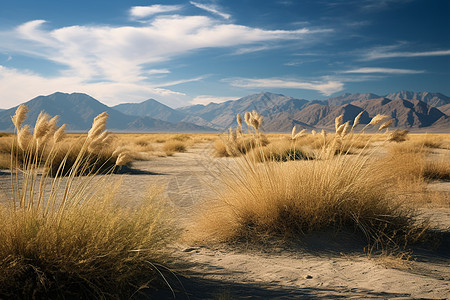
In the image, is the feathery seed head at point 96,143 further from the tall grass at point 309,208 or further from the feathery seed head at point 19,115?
the tall grass at point 309,208

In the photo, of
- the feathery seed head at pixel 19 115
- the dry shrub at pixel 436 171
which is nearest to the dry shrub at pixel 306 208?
the feathery seed head at pixel 19 115

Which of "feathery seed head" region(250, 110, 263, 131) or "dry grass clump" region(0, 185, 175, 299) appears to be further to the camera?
"feathery seed head" region(250, 110, 263, 131)

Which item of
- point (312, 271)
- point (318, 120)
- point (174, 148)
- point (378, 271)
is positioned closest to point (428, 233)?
point (378, 271)

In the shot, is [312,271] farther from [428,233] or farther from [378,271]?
[428,233]

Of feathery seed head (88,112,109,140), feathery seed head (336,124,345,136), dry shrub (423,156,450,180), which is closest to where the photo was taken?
feathery seed head (88,112,109,140)

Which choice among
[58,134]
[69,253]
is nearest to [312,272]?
[69,253]

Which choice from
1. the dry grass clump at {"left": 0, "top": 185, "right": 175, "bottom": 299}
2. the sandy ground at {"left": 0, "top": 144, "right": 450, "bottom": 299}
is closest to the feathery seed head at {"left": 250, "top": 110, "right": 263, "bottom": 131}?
the sandy ground at {"left": 0, "top": 144, "right": 450, "bottom": 299}

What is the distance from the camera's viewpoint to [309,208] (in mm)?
3926

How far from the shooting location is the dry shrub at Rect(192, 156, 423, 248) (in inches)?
157

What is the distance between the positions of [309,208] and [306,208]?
0.04 metres

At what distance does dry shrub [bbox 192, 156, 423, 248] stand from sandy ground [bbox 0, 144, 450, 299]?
0.71 feet

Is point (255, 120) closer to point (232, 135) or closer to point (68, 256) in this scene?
point (232, 135)

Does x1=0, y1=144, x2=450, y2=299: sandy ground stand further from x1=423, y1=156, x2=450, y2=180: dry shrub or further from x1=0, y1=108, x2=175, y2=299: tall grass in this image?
x1=423, y1=156, x2=450, y2=180: dry shrub

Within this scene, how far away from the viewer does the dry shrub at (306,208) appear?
399 cm
